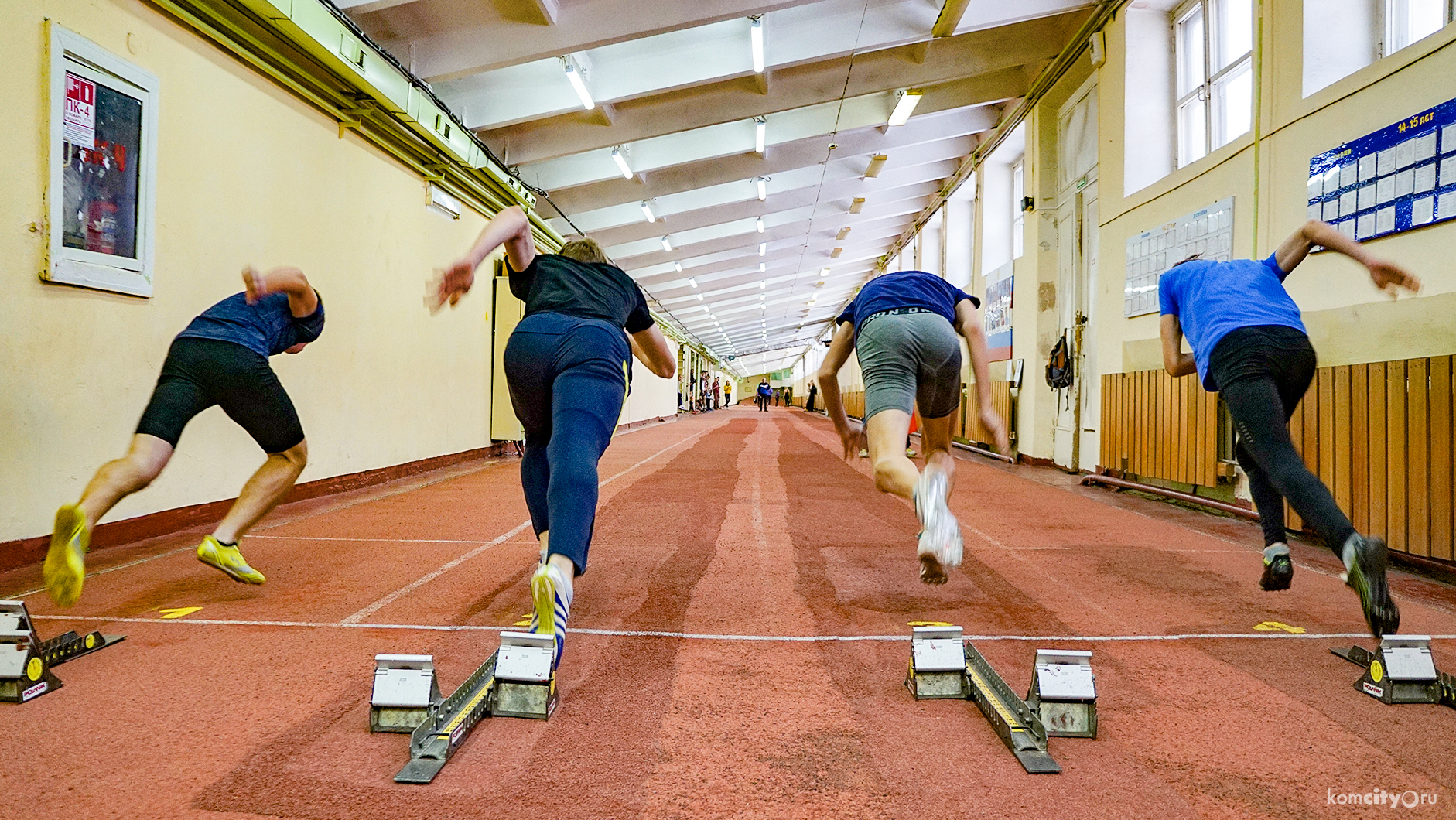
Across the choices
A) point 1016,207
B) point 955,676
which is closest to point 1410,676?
point 955,676

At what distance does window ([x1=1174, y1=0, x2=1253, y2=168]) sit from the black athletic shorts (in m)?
7.49

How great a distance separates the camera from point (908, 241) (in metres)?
20.4

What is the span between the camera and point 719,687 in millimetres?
2191

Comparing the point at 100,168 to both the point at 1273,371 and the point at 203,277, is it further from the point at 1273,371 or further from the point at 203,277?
the point at 1273,371

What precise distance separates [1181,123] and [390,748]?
29.9 feet

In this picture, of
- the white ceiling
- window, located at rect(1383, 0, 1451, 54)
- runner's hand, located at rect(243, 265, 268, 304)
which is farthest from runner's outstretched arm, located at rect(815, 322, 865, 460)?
the white ceiling

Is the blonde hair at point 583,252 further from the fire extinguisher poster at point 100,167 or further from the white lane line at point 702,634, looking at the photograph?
the fire extinguisher poster at point 100,167

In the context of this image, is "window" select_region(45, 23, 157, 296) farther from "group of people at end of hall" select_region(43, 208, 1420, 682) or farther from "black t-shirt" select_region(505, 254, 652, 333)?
"black t-shirt" select_region(505, 254, 652, 333)

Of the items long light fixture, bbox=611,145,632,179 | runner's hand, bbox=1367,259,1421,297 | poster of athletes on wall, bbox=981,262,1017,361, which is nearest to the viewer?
runner's hand, bbox=1367,259,1421,297

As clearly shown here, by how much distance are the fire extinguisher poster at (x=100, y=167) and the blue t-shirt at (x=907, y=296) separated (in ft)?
13.0

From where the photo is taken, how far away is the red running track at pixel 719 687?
157 cm

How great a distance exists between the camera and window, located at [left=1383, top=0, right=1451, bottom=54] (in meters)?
4.55

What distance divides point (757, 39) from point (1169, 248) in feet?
15.0

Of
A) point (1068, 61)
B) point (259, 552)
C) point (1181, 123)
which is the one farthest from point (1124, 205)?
point (259, 552)
